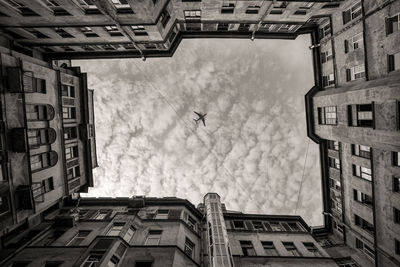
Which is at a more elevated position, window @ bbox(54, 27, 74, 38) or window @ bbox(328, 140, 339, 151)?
window @ bbox(54, 27, 74, 38)

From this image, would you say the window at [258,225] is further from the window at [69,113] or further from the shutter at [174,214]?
the window at [69,113]

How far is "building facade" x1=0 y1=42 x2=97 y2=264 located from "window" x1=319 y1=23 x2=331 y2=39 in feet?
104

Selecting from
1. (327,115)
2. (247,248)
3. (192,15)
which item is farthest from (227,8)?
(247,248)

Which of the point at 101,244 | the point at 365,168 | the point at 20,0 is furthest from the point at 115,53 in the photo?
the point at 365,168

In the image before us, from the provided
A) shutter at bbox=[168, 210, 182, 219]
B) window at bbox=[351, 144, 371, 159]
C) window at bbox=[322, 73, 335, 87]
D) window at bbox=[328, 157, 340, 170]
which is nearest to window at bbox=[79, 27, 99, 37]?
shutter at bbox=[168, 210, 182, 219]

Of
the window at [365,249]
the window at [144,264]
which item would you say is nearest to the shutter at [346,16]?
the window at [365,249]

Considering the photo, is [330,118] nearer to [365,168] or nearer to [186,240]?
[365,168]

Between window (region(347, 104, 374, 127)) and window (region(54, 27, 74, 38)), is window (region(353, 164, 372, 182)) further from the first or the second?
window (region(54, 27, 74, 38))

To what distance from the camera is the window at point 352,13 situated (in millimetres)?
23158

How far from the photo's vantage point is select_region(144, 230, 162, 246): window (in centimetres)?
2148

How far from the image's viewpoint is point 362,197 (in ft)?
80.0

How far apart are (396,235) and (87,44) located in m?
38.3

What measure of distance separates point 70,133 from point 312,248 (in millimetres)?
31385

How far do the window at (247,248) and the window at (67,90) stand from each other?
26583mm
